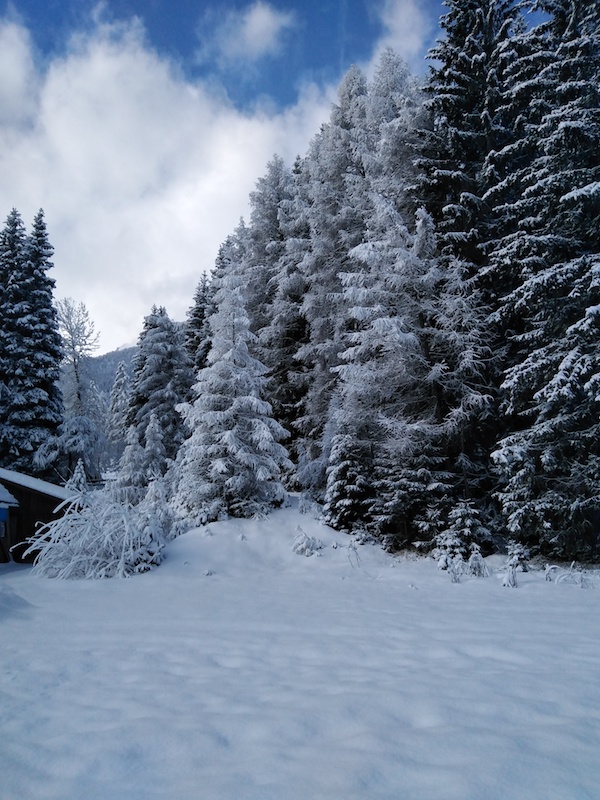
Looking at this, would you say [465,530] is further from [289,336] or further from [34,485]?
[289,336]

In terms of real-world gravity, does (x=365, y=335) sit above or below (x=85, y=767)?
above

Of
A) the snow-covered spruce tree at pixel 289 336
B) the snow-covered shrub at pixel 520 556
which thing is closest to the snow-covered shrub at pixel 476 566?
the snow-covered shrub at pixel 520 556

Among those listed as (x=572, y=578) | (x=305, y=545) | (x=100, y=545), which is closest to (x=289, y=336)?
(x=305, y=545)

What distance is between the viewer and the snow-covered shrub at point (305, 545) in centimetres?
1200

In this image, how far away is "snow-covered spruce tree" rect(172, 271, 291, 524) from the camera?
13.7 meters

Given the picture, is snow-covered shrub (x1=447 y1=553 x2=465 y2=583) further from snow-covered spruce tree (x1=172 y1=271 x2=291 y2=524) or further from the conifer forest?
snow-covered spruce tree (x1=172 y1=271 x2=291 y2=524)

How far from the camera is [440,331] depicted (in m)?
12.6

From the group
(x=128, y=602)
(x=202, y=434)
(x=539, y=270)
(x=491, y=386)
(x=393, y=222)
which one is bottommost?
(x=128, y=602)

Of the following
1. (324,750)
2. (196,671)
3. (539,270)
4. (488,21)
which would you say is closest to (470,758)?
(324,750)

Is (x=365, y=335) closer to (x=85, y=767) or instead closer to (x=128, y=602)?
(x=128, y=602)

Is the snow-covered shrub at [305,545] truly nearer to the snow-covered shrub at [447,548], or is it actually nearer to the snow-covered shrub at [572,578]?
the snow-covered shrub at [447,548]

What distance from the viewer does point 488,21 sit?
14.1 m

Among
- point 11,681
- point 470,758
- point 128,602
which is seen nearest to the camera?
point 470,758

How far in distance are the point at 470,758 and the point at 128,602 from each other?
20.1 ft
